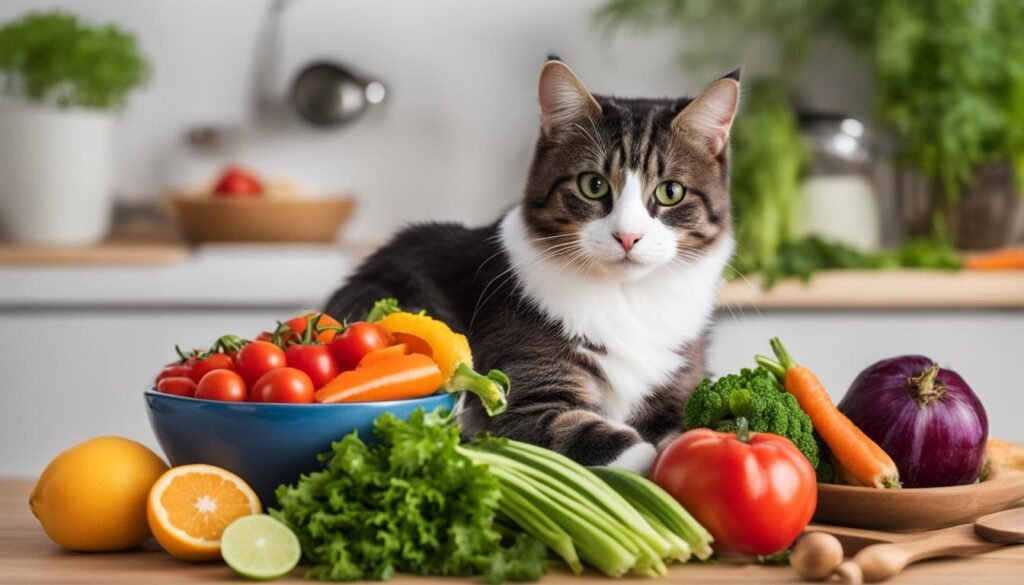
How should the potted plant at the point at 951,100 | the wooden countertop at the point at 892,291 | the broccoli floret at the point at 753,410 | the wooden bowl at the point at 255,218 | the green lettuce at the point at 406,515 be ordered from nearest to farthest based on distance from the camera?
the green lettuce at the point at 406,515, the broccoli floret at the point at 753,410, the wooden countertop at the point at 892,291, the wooden bowl at the point at 255,218, the potted plant at the point at 951,100

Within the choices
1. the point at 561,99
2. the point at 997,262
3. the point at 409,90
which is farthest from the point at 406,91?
the point at 561,99

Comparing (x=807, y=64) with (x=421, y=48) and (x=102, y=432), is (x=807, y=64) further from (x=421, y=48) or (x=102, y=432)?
(x=102, y=432)

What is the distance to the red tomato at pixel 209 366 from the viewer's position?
4.24 ft

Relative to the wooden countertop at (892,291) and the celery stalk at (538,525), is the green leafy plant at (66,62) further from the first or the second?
the celery stalk at (538,525)

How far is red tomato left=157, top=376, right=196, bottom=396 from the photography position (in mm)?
1285

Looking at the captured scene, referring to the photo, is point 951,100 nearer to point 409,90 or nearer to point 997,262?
point 997,262

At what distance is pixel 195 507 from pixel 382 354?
0.25 m

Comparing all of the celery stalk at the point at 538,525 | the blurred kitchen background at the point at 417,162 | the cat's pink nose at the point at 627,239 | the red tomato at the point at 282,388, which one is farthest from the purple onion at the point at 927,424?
the blurred kitchen background at the point at 417,162

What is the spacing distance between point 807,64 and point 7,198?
2.78m

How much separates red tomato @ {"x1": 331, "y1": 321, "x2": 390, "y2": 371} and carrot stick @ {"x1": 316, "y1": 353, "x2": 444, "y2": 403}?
3 cm

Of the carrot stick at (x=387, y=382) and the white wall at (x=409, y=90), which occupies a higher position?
the white wall at (x=409, y=90)

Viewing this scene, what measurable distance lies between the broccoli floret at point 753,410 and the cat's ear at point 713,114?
367 millimetres

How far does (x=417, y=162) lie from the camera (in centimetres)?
427

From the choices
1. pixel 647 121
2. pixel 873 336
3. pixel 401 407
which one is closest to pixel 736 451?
pixel 401 407
